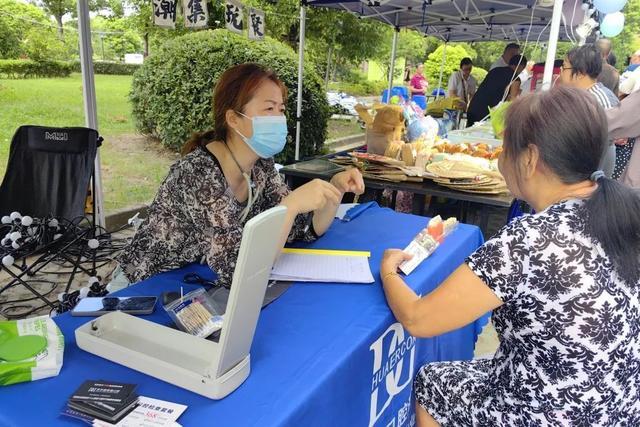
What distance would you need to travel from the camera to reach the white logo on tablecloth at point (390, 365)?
51.9 inches

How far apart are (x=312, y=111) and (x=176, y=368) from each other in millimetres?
6627

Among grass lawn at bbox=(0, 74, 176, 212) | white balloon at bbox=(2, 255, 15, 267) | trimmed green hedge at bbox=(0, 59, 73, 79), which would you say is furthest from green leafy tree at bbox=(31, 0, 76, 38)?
white balloon at bbox=(2, 255, 15, 267)

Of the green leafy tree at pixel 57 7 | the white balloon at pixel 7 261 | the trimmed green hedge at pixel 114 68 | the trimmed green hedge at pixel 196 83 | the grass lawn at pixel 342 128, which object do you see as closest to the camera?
the white balloon at pixel 7 261

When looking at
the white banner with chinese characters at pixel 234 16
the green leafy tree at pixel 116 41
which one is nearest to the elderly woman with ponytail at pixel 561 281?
the white banner with chinese characters at pixel 234 16

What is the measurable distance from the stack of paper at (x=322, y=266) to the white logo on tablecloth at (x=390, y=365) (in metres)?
0.20

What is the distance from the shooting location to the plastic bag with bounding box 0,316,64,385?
0.90 metres

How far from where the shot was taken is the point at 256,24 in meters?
4.95

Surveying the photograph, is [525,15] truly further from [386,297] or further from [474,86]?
[386,297]

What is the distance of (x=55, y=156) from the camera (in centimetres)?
297

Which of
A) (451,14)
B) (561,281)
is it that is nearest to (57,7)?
(451,14)

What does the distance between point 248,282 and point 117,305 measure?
598 millimetres

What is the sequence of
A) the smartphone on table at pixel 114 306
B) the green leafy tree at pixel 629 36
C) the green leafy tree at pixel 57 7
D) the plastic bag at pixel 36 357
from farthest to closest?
the green leafy tree at pixel 629 36, the green leafy tree at pixel 57 7, the smartphone on table at pixel 114 306, the plastic bag at pixel 36 357

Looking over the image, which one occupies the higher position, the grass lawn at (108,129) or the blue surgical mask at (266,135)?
the blue surgical mask at (266,135)

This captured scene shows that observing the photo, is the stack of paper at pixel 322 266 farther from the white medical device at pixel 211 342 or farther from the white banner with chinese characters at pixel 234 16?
the white banner with chinese characters at pixel 234 16
